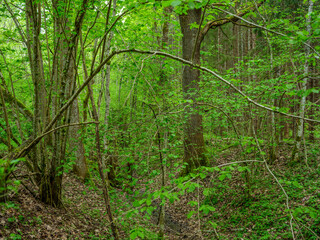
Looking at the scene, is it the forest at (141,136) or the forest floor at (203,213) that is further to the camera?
the forest floor at (203,213)

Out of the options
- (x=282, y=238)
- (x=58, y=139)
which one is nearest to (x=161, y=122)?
(x=58, y=139)

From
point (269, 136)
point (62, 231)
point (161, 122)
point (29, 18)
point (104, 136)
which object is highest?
point (29, 18)

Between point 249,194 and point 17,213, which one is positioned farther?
point 249,194

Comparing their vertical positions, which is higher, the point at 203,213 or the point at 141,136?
the point at 141,136

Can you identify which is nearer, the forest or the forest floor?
the forest

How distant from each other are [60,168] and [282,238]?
5036 mm

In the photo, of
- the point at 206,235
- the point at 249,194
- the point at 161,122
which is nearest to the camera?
the point at 161,122

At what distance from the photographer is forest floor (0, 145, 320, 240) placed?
3.66 meters

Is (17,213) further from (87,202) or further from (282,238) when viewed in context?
(282,238)

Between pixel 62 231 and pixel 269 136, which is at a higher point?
pixel 269 136

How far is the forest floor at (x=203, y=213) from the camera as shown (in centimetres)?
366

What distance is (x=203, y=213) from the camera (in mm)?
5695

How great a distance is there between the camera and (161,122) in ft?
10.3

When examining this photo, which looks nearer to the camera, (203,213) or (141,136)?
(141,136)
